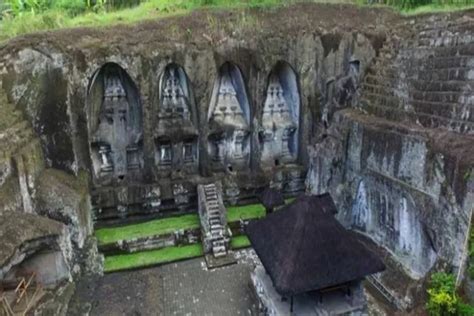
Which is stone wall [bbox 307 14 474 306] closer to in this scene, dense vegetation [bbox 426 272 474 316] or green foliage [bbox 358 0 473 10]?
dense vegetation [bbox 426 272 474 316]

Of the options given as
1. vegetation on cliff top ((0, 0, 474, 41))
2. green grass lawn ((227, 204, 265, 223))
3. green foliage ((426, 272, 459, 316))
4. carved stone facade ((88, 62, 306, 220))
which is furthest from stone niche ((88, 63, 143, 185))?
green foliage ((426, 272, 459, 316))

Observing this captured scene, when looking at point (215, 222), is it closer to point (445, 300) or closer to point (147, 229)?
point (147, 229)

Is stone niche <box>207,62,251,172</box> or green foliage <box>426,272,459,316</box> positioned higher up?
stone niche <box>207,62,251,172</box>

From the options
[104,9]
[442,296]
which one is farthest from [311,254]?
[104,9]

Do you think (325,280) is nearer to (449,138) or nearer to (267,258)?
(267,258)

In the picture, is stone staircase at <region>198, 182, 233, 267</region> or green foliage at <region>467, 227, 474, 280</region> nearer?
green foliage at <region>467, 227, 474, 280</region>

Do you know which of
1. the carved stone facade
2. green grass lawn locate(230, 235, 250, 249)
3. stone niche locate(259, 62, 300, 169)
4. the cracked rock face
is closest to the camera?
the cracked rock face
